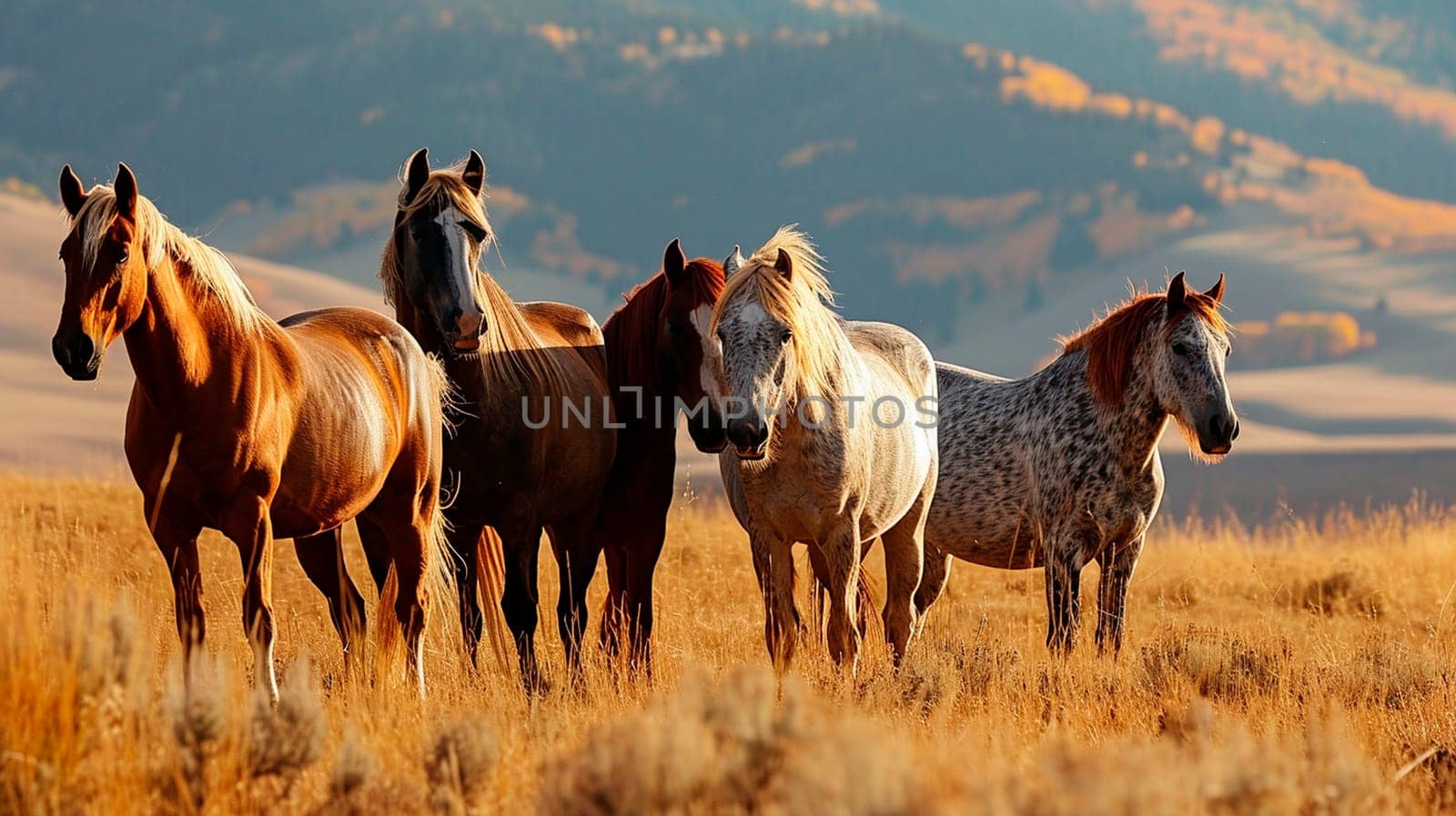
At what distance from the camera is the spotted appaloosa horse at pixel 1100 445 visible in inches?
278

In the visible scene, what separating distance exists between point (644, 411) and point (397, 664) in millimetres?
1943

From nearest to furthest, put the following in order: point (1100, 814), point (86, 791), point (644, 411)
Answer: point (1100, 814), point (86, 791), point (644, 411)

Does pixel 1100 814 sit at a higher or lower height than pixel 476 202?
lower

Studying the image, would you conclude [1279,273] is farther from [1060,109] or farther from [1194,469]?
[1060,109]

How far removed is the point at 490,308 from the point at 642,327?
814 millimetres

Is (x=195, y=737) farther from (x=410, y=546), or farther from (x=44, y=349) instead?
(x=44, y=349)

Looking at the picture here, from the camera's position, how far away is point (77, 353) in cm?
457

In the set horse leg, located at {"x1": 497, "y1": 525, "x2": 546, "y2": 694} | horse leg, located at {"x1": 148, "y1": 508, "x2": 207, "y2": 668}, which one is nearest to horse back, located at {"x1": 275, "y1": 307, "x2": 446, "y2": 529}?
horse leg, located at {"x1": 148, "y1": 508, "x2": 207, "y2": 668}

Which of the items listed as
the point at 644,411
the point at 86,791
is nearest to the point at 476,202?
the point at 644,411

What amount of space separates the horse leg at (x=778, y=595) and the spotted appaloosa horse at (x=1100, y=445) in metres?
1.71

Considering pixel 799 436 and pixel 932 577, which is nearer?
pixel 799 436

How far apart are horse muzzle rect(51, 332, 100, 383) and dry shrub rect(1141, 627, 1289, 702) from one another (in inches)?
179

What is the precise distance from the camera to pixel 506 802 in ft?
12.9

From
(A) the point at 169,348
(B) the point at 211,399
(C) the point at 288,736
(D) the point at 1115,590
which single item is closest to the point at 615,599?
(D) the point at 1115,590
